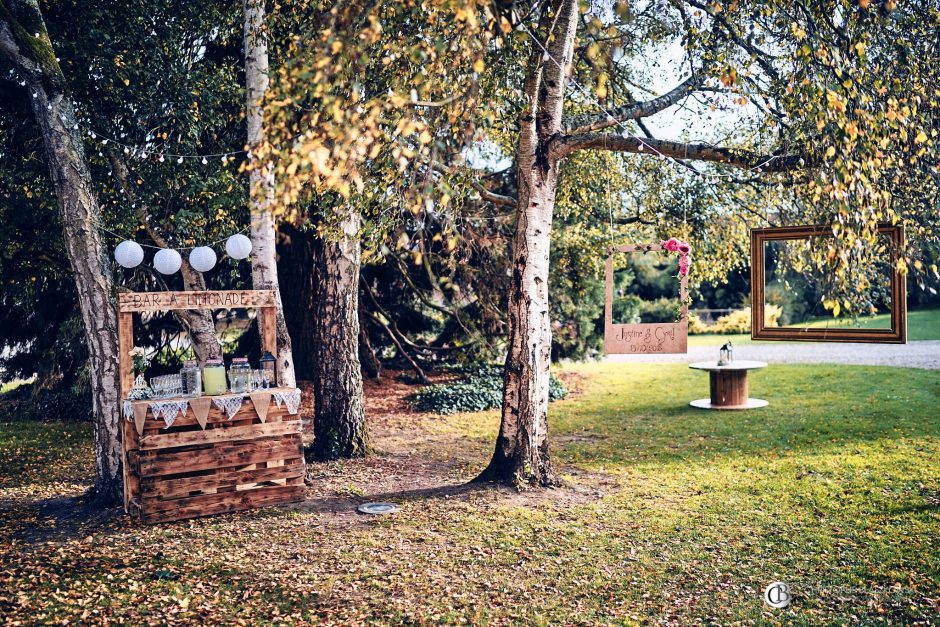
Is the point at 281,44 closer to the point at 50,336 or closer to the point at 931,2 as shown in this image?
the point at 931,2

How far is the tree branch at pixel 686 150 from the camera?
6484 millimetres

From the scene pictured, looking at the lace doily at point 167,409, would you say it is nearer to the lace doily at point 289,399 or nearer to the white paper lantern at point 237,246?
the lace doily at point 289,399

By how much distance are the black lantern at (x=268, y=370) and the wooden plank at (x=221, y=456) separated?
1.87 feet

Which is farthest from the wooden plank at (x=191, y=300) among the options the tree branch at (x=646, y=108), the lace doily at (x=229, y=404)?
the tree branch at (x=646, y=108)

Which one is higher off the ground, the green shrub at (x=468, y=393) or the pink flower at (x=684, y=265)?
the pink flower at (x=684, y=265)

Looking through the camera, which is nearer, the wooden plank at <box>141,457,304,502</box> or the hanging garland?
the wooden plank at <box>141,457,304,502</box>

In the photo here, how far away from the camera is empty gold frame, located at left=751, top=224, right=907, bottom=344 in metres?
5.82

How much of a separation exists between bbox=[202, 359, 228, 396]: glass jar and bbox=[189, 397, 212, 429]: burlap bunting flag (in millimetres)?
140

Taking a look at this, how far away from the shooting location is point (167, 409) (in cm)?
629

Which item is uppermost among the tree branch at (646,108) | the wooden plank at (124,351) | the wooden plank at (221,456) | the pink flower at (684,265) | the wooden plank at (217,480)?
the tree branch at (646,108)

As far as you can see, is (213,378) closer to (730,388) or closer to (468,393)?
(468,393)

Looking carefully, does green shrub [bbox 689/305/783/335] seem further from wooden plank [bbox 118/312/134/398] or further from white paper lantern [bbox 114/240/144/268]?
wooden plank [bbox 118/312/134/398]

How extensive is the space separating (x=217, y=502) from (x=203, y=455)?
467 millimetres

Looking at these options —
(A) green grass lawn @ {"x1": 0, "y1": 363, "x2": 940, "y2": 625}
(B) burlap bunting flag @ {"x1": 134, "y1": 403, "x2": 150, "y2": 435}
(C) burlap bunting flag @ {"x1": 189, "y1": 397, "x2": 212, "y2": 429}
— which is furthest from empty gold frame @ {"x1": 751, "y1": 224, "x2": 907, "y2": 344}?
(B) burlap bunting flag @ {"x1": 134, "y1": 403, "x2": 150, "y2": 435}
